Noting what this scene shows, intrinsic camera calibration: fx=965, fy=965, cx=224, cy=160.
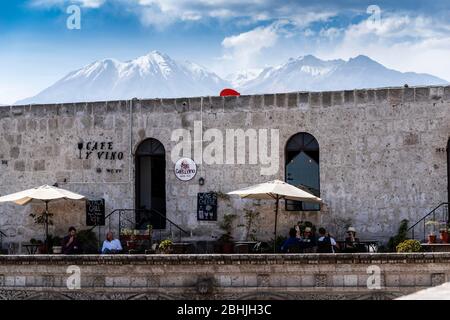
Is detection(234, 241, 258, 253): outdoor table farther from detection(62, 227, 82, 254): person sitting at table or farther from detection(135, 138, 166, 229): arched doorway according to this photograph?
detection(62, 227, 82, 254): person sitting at table

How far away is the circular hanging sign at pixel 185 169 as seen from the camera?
25.1 metres

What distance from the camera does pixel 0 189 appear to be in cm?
2666

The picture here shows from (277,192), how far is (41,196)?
6.11 m

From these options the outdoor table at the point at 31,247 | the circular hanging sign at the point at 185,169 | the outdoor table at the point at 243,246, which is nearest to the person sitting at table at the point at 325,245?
the outdoor table at the point at 243,246

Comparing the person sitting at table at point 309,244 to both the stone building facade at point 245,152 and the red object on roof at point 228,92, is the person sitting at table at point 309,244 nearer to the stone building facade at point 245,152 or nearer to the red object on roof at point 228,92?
the stone building facade at point 245,152

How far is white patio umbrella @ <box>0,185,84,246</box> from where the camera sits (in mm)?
23922

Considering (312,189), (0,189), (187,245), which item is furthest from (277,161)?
(0,189)

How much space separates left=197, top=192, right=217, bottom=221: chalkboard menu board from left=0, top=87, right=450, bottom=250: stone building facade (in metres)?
0.14

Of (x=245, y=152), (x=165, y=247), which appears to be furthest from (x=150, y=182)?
(x=165, y=247)

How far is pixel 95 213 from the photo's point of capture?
1008 inches

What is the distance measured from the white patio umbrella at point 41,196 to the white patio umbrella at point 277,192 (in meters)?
4.59

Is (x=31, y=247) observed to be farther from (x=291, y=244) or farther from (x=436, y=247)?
(x=436, y=247)

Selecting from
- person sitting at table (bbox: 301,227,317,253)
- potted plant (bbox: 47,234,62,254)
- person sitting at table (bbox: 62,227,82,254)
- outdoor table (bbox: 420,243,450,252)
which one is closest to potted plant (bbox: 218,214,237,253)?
person sitting at table (bbox: 301,227,317,253)
